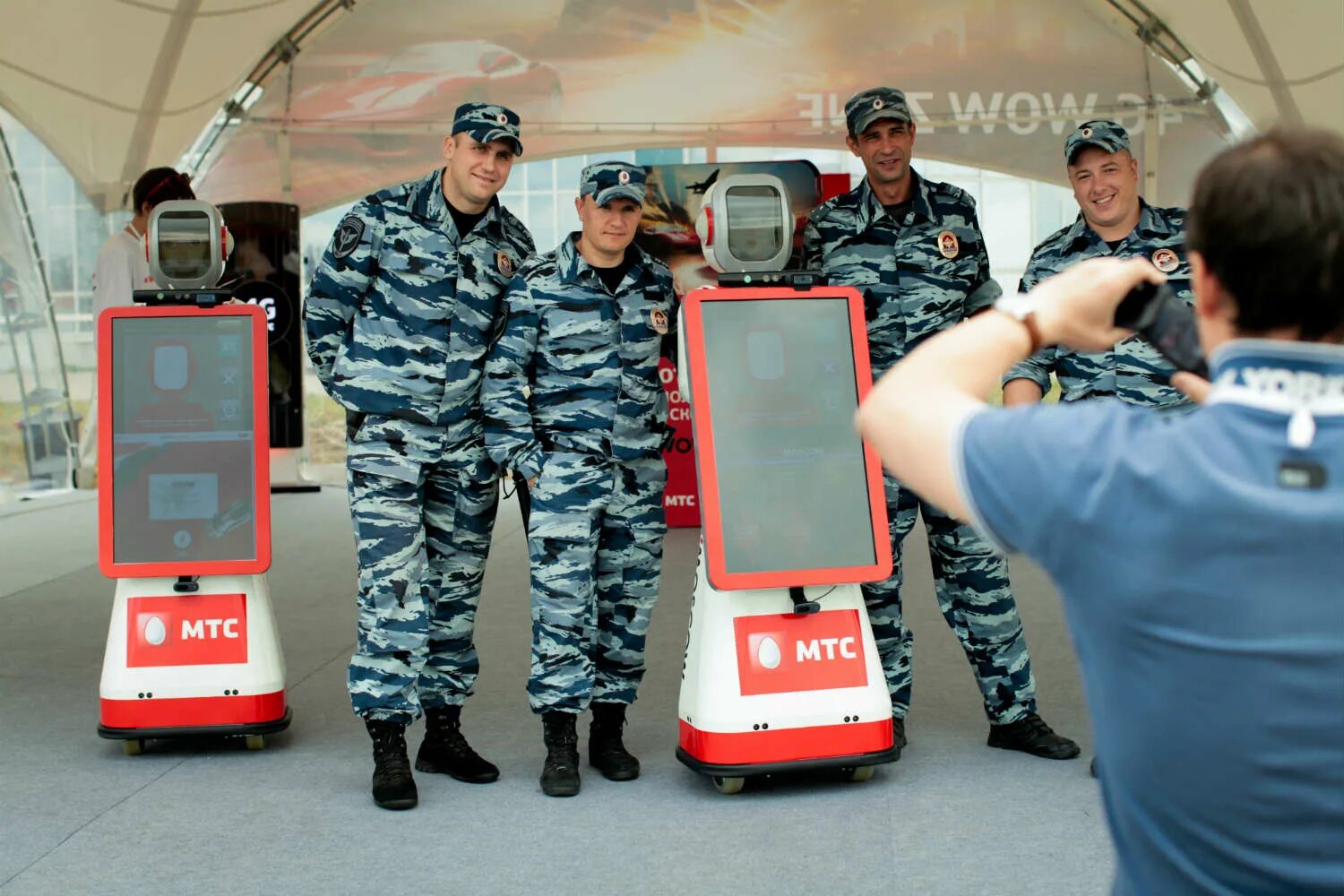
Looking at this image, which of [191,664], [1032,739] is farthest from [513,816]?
[1032,739]

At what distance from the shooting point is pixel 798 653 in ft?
11.2

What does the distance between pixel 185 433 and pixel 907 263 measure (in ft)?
6.20

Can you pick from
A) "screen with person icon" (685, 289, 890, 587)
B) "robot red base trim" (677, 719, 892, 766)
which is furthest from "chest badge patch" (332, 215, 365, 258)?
"robot red base trim" (677, 719, 892, 766)

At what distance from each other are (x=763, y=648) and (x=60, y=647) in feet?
9.52

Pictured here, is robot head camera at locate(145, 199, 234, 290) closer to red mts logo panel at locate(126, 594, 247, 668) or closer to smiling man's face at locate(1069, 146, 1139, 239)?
red mts logo panel at locate(126, 594, 247, 668)

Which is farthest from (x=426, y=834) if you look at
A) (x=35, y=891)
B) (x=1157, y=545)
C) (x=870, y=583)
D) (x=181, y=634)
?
(x=1157, y=545)

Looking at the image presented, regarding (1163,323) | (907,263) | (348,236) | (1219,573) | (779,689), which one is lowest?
(779,689)

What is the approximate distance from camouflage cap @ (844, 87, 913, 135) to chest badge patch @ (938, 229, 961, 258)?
0.31 m

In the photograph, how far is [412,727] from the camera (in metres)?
4.02

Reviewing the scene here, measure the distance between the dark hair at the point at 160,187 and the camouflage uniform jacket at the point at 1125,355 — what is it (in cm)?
260

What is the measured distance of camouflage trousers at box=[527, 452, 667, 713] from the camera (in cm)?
345

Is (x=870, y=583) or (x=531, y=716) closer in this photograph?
(x=870, y=583)

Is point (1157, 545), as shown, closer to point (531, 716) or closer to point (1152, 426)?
point (1152, 426)

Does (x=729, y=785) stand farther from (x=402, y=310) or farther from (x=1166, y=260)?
(x=1166, y=260)
